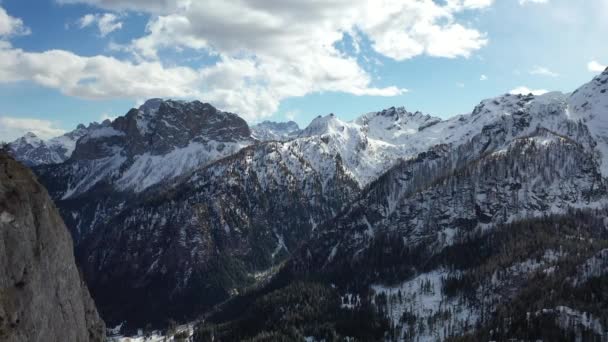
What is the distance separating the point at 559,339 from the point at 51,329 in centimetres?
18642

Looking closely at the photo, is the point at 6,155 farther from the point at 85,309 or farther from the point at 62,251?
the point at 85,309

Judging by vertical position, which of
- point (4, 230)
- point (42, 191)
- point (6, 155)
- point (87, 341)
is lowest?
point (87, 341)

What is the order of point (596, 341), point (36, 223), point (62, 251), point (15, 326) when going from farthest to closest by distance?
point (596, 341) → point (62, 251) → point (36, 223) → point (15, 326)

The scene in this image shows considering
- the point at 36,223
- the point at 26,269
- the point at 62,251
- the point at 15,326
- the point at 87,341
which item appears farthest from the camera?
the point at 87,341

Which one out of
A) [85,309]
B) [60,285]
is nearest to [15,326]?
[60,285]

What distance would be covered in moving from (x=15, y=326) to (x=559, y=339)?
193623 millimetres

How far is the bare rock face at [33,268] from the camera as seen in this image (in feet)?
217

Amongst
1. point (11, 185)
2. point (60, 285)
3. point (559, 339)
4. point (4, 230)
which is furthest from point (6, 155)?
point (559, 339)

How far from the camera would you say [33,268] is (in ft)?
237

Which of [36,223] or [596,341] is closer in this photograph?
[36,223]

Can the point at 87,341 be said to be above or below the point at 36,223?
below

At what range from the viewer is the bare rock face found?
66.2 m

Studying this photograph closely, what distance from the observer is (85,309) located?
96.1 meters

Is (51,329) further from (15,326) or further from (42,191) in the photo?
(42,191)
